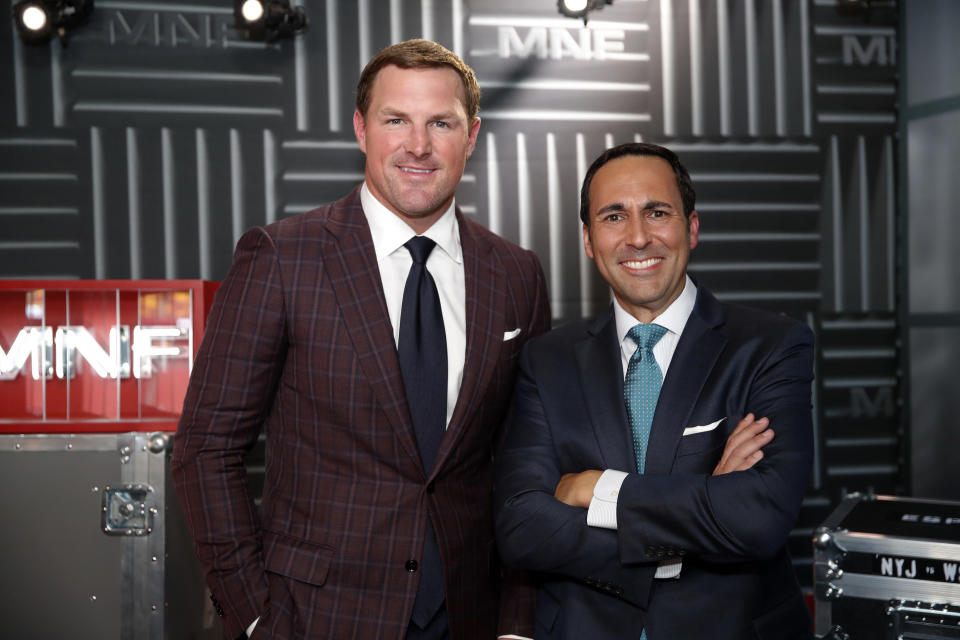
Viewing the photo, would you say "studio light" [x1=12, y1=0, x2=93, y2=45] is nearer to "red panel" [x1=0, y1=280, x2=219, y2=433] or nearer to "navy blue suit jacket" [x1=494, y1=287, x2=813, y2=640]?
"red panel" [x1=0, y1=280, x2=219, y2=433]

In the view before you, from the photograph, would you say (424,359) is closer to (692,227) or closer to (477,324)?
(477,324)

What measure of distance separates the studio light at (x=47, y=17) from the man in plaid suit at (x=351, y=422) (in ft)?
6.85

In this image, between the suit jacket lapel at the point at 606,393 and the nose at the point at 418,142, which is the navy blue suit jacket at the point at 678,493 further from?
the nose at the point at 418,142

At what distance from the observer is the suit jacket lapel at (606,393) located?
1.82 metres

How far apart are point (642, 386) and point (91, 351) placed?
6.44 ft

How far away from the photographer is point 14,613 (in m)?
2.52

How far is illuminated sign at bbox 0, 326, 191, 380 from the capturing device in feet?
9.19

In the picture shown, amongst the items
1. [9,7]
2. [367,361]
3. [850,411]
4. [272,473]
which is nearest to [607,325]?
[367,361]

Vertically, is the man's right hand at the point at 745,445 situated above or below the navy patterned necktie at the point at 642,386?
below

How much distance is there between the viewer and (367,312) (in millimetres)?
1923

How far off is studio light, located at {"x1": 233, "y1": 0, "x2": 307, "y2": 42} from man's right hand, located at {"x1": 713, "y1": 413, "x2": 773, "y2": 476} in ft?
8.71

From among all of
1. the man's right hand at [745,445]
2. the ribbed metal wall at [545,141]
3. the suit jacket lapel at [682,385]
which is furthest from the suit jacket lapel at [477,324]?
the ribbed metal wall at [545,141]

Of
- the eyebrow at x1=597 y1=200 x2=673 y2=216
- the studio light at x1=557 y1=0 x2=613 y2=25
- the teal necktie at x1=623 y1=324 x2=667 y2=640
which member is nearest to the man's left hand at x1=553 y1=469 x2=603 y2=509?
the teal necktie at x1=623 y1=324 x2=667 y2=640

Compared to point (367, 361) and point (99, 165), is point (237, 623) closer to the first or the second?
point (367, 361)
